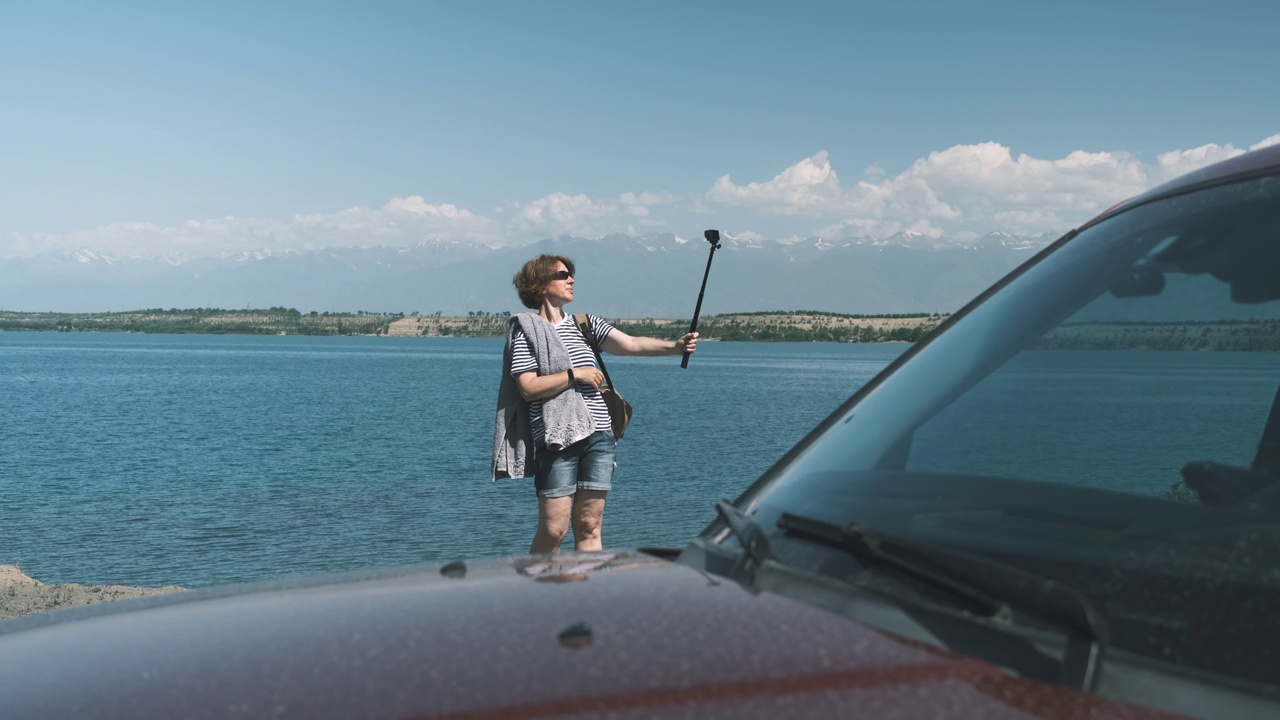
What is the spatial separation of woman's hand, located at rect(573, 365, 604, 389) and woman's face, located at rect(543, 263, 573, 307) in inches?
19.0

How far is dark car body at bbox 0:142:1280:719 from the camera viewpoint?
1.19 metres

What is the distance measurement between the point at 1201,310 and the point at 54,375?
122182 mm

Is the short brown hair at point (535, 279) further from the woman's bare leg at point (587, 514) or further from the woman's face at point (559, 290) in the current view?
the woman's bare leg at point (587, 514)

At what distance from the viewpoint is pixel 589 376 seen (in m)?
6.89

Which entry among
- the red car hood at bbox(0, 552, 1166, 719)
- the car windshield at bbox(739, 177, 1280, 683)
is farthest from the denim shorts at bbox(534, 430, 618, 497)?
the red car hood at bbox(0, 552, 1166, 719)

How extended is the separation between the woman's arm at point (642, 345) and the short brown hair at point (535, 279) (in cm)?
50

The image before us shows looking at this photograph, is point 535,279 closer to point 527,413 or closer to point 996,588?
point 527,413

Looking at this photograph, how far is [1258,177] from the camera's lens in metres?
1.75

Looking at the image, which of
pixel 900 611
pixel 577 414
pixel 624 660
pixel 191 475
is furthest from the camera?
pixel 191 475

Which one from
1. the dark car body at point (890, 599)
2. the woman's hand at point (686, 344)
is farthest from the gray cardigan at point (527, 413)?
the dark car body at point (890, 599)

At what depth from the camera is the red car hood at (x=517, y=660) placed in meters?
1.15

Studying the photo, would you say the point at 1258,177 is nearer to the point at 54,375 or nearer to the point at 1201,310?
the point at 1201,310

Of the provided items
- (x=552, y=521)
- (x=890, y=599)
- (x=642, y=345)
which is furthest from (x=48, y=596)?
(x=890, y=599)

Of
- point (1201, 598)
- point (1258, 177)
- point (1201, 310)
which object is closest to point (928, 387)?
point (1201, 310)
